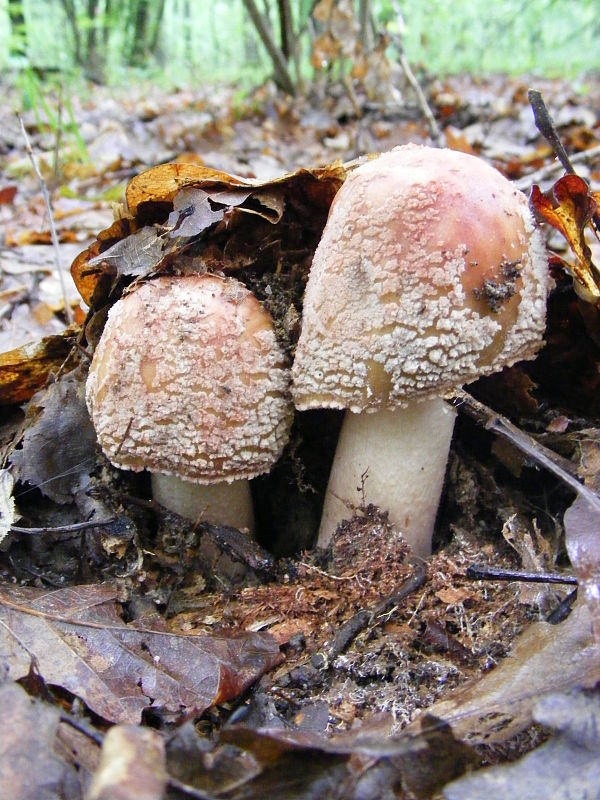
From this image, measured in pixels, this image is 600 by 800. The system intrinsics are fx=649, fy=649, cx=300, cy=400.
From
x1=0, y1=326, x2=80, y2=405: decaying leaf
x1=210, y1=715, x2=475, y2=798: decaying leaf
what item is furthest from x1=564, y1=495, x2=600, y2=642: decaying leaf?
x1=0, y1=326, x2=80, y2=405: decaying leaf

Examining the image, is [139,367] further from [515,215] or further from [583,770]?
[583,770]

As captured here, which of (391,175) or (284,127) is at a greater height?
(391,175)

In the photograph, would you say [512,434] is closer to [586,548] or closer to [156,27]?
[586,548]

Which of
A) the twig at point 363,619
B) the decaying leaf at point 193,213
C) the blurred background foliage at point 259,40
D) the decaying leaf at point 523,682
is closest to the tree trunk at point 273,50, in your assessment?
the blurred background foliage at point 259,40

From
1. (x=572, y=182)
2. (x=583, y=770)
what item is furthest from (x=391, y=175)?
(x=583, y=770)

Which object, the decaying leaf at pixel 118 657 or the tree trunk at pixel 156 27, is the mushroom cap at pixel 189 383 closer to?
the decaying leaf at pixel 118 657

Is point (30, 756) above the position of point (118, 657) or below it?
above

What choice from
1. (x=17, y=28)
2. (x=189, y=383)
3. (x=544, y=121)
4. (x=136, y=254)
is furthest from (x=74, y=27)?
(x=189, y=383)
